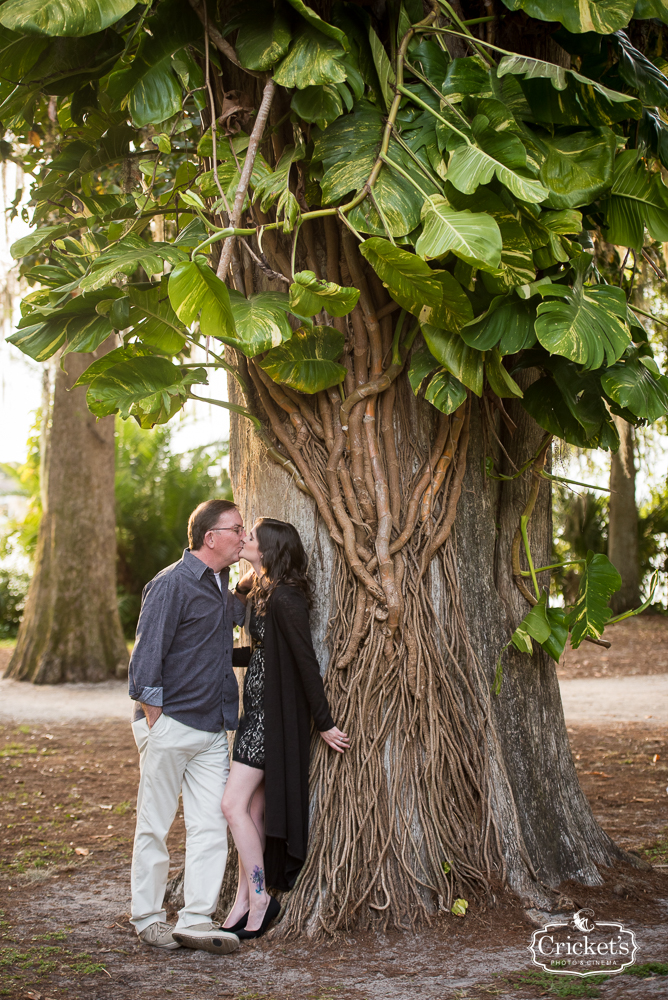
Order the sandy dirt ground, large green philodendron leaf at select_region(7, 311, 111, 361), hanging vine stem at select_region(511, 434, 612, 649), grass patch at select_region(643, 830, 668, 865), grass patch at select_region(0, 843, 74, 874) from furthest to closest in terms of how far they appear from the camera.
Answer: grass patch at select_region(0, 843, 74, 874) → grass patch at select_region(643, 830, 668, 865) → hanging vine stem at select_region(511, 434, 612, 649) → large green philodendron leaf at select_region(7, 311, 111, 361) → the sandy dirt ground

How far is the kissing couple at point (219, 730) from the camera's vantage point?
312 cm

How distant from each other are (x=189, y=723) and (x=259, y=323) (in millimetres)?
1477

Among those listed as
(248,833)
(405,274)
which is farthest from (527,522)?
(248,833)

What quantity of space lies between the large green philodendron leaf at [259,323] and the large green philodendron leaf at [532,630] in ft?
4.75

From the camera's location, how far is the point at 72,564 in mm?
9469

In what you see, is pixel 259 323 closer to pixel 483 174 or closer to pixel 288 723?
pixel 483 174

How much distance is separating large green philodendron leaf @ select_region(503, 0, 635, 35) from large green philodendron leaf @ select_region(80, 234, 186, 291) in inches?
56.1

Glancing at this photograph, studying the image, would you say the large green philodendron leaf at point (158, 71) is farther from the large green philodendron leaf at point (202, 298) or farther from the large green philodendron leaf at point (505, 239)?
the large green philodendron leaf at point (505, 239)

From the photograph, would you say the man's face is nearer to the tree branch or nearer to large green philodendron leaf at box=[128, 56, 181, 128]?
large green philodendron leaf at box=[128, 56, 181, 128]

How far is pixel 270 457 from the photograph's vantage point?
3549 millimetres

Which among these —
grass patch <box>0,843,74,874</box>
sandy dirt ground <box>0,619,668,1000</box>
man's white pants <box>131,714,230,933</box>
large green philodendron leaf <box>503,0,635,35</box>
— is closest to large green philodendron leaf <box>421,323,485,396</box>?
large green philodendron leaf <box>503,0,635,35</box>

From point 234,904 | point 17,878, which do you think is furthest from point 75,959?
point 17,878

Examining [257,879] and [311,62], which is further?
[257,879]

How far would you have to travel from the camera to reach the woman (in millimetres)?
3125
